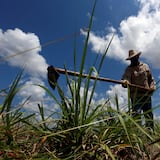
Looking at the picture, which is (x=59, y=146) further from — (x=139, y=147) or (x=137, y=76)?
(x=137, y=76)

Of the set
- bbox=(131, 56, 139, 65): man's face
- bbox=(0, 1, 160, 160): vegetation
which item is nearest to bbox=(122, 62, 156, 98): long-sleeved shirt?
bbox=(131, 56, 139, 65): man's face

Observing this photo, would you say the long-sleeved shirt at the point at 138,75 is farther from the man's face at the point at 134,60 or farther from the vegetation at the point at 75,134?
the vegetation at the point at 75,134

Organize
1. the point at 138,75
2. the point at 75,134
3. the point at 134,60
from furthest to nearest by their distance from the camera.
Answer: the point at 134,60 → the point at 138,75 → the point at 75,134

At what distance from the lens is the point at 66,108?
2.15 meters

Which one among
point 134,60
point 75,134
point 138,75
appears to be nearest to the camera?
point 75,134

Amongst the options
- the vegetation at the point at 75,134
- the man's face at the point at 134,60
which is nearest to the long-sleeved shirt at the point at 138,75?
the man's face at the point at 134,60

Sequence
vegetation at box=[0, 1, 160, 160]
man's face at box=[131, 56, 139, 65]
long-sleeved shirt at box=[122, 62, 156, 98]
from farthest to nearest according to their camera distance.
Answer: man's face at box=[131, 56, 139, 65]
long-sleeved shirt at box=[122, 62, 156, 98]
vegetation at box=[0, 1, 160, 160]

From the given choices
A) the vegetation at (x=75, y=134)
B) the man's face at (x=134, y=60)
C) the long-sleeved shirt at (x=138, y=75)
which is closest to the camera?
the vegetation at (x=75, y=134)

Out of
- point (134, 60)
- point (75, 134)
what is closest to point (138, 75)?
point (134, 60)

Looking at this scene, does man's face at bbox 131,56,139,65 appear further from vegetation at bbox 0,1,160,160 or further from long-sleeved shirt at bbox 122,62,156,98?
vegetation at bbox 0,1,160,160

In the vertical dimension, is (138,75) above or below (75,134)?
above

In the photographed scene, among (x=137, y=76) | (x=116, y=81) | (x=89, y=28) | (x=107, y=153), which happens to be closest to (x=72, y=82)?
(x=89, y=28)

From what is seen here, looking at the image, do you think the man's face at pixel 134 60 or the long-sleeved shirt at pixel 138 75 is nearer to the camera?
the long-sleeved shirt at pixel 138 75

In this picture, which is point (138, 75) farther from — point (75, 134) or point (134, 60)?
point (75, 134)
